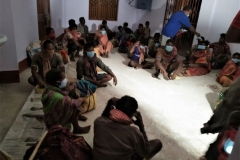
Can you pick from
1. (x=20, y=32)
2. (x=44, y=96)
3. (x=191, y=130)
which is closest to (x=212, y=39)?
(x=191, y=130)

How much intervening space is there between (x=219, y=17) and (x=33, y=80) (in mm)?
4931

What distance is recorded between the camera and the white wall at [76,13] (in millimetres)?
5937

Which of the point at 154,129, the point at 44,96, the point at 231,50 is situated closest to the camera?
the point at 44,96

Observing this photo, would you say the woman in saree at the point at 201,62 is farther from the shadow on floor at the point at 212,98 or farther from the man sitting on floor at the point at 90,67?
the man sitting on floor at the point at 90,67

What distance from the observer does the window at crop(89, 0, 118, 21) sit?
22.5ft

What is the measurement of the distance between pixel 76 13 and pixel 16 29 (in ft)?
11.9

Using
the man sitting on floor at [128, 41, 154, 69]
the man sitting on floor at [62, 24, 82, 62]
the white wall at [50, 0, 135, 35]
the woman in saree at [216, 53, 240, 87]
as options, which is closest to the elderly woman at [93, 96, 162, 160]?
the woman in saree at [216, 53, 240, 87]

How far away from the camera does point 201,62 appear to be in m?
4.59

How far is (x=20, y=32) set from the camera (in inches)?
145

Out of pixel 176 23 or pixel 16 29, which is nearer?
pixel 16 29

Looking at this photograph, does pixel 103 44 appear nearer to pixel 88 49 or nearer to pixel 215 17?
pixel 88 49

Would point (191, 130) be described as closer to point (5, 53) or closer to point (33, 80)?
point (33, 80)

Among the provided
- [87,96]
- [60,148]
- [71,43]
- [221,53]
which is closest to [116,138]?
[60,148]

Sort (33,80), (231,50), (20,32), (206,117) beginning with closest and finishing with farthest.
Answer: (206,117)
(33,80)
(20,32)
(231,50)
